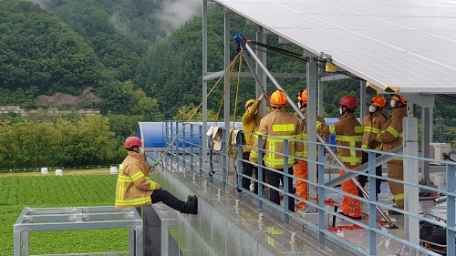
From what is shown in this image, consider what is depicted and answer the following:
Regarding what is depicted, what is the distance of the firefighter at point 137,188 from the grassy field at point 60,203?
14.3 metres

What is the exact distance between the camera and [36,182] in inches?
1763

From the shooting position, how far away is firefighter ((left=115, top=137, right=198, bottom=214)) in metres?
9.14

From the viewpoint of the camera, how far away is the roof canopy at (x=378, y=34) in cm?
532

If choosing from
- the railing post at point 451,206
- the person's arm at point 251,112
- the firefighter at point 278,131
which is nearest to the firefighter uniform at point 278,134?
the firefighter at point 278,131

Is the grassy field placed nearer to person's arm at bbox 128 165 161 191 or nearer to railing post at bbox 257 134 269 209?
person's arm at bbox 128 165 161 191

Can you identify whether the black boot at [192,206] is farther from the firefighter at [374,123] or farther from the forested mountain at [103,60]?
the forested mountain at [103,60]

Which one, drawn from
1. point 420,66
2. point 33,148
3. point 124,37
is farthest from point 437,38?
point 124,37

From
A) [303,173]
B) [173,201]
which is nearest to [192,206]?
[173,201]

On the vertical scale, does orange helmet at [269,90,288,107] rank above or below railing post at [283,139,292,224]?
above

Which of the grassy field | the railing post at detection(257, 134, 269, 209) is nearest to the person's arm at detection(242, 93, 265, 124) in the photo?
the railing post at detection(257, 134, 269, 209)

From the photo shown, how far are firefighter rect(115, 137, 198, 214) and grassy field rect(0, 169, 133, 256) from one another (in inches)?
564

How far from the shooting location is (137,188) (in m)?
9.30

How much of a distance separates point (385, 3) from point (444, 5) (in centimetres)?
89

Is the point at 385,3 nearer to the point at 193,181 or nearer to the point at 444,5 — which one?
the point at 444,5
